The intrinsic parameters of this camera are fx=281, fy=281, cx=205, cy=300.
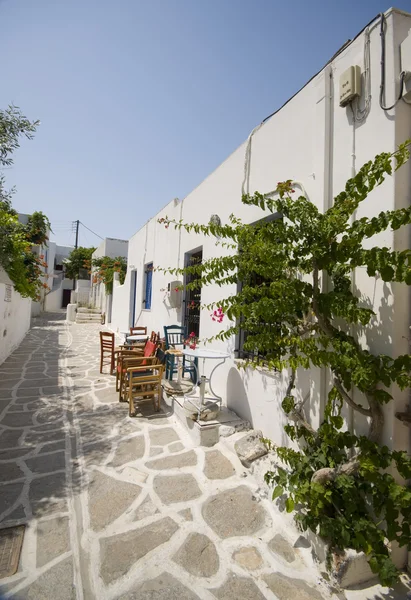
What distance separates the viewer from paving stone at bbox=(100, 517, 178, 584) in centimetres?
220

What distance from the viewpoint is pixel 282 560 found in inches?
92.0

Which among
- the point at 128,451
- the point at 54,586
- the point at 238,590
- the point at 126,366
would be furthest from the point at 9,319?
the point at 238,590

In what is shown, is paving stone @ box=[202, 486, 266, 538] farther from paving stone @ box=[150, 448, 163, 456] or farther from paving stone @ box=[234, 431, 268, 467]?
paving stone @ box=[150, 448, 163, 456]

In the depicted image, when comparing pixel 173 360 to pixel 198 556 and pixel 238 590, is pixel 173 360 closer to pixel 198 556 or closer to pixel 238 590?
pixel 198 556

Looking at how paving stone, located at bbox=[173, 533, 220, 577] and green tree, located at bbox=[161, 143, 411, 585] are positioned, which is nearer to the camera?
green tree, located at bbox=[161, 143, 411, 585]

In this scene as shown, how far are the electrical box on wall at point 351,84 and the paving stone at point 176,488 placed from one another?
4.40 metres

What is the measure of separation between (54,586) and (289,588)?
5.70 feet

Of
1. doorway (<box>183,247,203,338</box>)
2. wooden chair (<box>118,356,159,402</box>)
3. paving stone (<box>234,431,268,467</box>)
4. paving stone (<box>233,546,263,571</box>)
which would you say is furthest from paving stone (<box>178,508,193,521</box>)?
doorway (<box>183,247,203,338</box>)

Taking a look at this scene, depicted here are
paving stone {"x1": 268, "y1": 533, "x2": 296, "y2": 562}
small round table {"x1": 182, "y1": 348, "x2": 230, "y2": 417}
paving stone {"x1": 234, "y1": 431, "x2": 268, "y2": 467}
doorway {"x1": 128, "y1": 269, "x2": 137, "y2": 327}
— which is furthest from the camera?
doorway {"x1": 128, "y1": 269, "x2": 137, "y2": 327}

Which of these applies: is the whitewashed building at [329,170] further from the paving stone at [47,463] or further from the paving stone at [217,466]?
the paving stone at [47,463]

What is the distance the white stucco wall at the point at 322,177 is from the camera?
2406 mm

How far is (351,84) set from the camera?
2748 millimetres

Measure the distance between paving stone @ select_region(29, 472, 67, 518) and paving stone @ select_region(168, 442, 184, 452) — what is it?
1.35 metres

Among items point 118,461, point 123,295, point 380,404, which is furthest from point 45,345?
point 380,404
